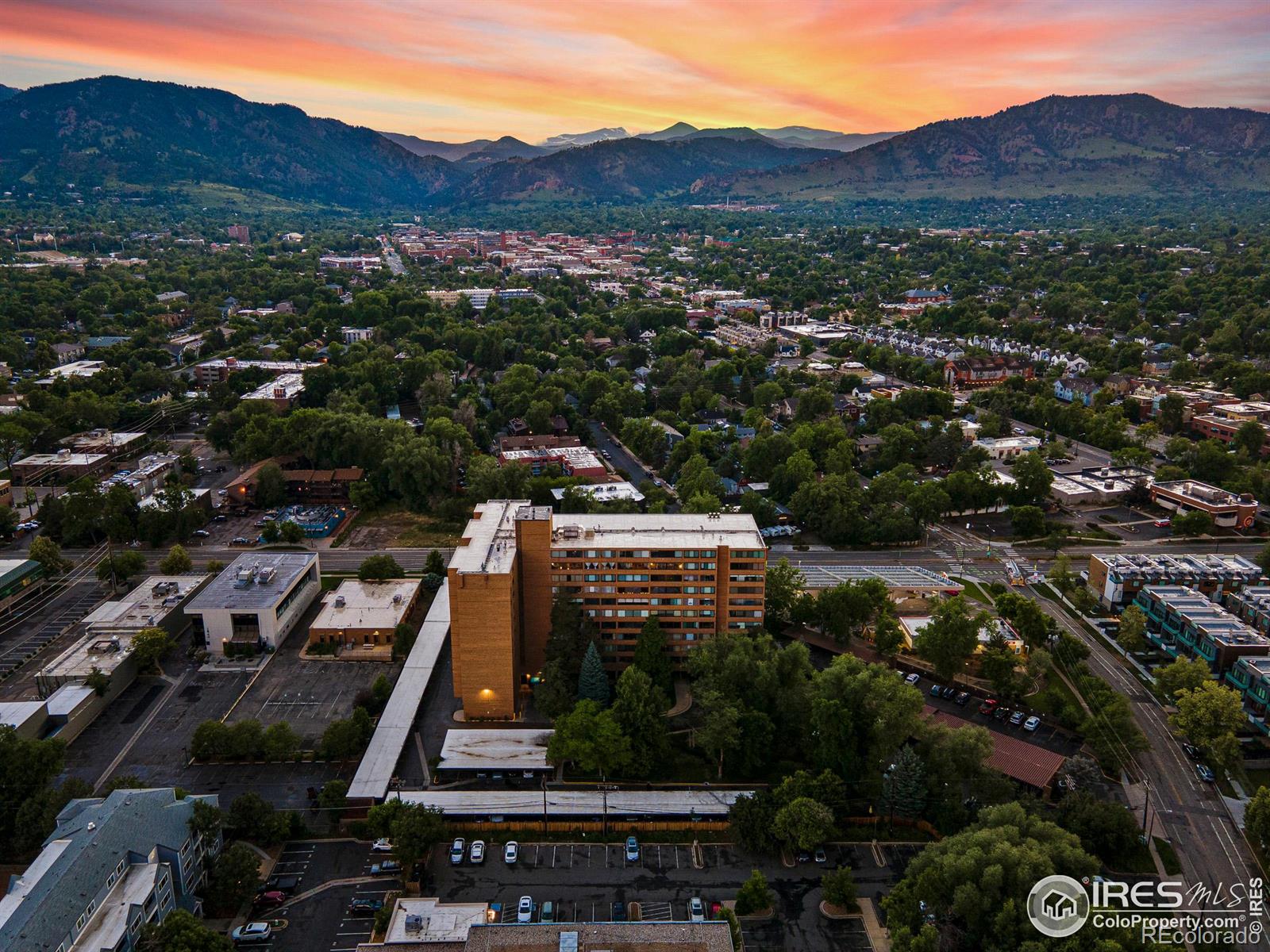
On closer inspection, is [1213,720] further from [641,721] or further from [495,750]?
[495,750]

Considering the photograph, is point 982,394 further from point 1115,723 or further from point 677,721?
point 677,721

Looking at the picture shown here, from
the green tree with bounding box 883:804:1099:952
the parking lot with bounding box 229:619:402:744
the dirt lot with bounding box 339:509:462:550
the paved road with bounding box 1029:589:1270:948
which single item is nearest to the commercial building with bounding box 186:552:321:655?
the parking lot with bounding box 229:619:402:744

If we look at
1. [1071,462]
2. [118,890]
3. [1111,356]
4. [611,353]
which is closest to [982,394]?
[1071,462]

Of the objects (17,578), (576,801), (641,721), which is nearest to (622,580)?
(641,721)

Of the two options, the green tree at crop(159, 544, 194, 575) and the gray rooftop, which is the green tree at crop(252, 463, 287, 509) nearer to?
the green tree at crop(159, 544, 194, 575)

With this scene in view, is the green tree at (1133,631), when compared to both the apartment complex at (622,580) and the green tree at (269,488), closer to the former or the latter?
the apartment complex at (622,580)
